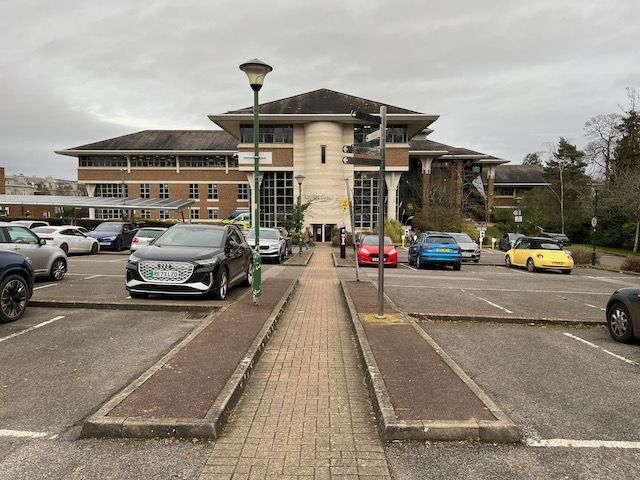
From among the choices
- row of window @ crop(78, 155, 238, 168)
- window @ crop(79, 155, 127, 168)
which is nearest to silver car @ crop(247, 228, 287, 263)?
row of window @ crop(78, 155, 238, 168)

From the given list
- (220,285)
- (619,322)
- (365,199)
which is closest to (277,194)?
(365,199)

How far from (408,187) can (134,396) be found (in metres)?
58.3

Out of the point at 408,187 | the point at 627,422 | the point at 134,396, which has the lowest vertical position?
the point at 627,422

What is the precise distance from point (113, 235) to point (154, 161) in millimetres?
38502

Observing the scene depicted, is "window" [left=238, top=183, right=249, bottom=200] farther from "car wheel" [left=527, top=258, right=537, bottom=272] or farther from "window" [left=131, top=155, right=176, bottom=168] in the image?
"car wheel" [left=527, top=258, right=537, bottom=272]

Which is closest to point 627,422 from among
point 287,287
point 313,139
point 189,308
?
point 189,308

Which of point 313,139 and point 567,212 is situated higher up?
point 313,139

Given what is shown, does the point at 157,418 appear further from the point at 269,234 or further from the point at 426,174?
the point at 426,174

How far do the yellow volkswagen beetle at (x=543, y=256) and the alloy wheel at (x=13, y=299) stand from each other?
19.2 m

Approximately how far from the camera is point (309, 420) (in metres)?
3.85

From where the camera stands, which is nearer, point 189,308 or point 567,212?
point 189,308

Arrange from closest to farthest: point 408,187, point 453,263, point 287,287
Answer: point 287,287
point 453,263
point 408,187

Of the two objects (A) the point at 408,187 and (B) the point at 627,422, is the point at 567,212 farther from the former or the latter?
(B) the point at 627,422

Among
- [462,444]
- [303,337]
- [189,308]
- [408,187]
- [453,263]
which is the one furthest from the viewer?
[408,187]
